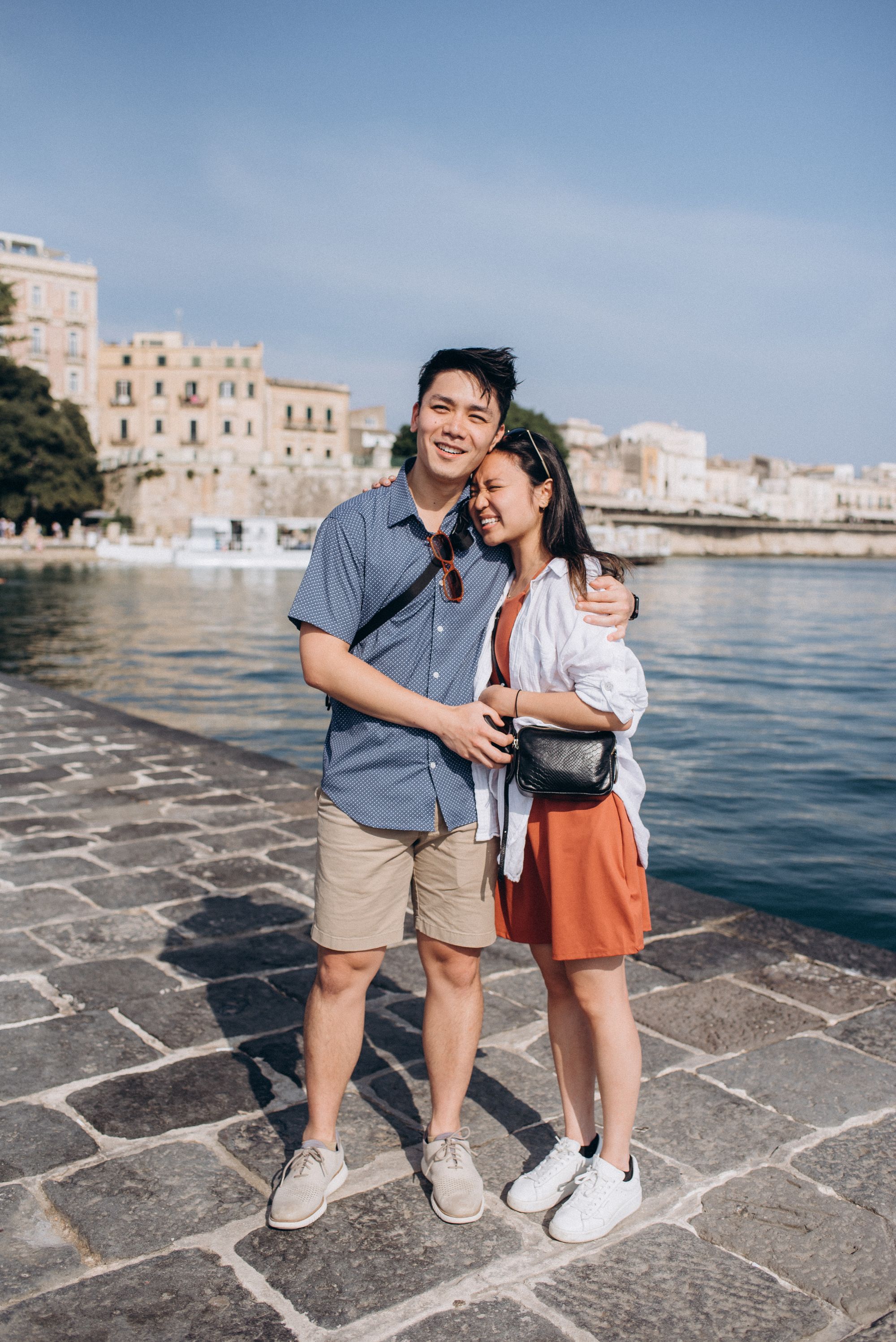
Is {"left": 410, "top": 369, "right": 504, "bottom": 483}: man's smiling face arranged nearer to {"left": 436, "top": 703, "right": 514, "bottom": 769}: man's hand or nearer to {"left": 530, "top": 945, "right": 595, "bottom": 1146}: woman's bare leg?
{"left": 436, "top": 703, "right": 514, "bottom": 769}: man's hand

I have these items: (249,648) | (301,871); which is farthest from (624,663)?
(249,648)

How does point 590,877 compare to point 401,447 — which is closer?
point 590,877

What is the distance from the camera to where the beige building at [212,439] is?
5578 centimetres

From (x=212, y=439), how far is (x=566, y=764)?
63.6m

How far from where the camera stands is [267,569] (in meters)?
43.4

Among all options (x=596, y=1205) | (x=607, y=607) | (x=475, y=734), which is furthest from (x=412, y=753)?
(x=596, y=1205)

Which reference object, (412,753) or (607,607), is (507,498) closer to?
(607,607)

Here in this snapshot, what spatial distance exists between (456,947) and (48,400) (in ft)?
158

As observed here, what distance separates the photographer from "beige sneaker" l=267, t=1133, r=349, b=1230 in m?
2.04

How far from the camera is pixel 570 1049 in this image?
222cm

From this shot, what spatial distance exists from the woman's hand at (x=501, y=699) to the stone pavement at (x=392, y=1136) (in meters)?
Result: 1.01

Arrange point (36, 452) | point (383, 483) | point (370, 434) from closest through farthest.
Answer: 1. point (383, 483)
2. point (36, 452)
3. point (370, 434)

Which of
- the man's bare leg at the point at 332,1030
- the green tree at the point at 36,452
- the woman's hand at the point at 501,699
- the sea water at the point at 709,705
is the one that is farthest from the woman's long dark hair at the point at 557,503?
the green tree at the point at 36,452

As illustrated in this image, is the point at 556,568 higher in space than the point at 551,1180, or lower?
higher
